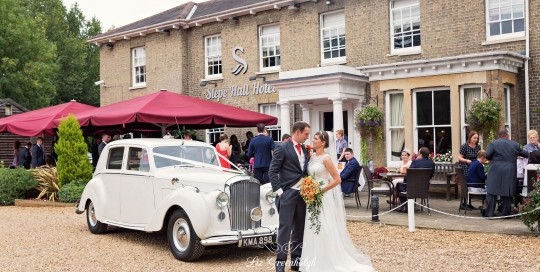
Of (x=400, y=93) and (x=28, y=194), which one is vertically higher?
(x=400, y=93)

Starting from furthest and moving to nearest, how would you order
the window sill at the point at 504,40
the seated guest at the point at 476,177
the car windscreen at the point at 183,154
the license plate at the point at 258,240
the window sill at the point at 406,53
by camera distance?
the window sill at the point at 406,53 → the window sill at the point at 504,40 → the seated guest at the point at 476,177 → the car windscreen at the point at 183,154 → the license plate at the point at 258,240

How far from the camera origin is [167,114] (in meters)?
13.6

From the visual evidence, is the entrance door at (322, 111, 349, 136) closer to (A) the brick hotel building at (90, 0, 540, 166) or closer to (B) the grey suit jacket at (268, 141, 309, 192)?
(A) the brick hotel building at (90, 0, 540, 166)

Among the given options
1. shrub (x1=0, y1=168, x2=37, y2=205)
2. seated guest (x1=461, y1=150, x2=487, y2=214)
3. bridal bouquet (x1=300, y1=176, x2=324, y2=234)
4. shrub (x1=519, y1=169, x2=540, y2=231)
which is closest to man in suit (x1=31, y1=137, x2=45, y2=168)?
shrub (x1=0, y1=168, x2=37, y2=205)

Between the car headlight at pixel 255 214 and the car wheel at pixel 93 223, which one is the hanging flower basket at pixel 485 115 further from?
the car wheel at pixel 93 223

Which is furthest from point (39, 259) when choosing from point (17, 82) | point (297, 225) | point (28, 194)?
point (17, 82)

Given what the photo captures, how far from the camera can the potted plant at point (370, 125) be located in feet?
53.0

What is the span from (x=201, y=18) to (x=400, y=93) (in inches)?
370

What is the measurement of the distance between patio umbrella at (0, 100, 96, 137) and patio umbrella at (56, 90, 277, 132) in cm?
128

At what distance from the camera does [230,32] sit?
21781mm

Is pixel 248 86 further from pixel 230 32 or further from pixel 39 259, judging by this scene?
pixel 39 259

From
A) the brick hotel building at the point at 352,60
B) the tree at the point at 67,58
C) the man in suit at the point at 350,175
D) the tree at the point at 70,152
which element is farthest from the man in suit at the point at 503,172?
the tree at the point at 67,58

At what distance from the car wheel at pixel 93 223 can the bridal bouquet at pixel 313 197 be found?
4750mm

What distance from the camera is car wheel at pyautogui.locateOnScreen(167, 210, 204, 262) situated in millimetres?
7805
